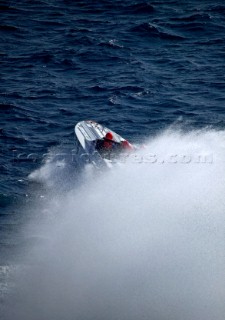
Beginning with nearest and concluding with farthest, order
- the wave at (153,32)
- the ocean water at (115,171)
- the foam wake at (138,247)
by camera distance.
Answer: the foam wake at (138,247)
the ocean water at (115,171)
the wave at (153,32)

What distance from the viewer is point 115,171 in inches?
1178

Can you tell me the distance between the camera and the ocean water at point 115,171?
23.8 meters

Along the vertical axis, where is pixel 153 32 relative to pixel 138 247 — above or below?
above

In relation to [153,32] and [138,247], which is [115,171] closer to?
[138,247]

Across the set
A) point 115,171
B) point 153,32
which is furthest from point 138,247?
point 153,32

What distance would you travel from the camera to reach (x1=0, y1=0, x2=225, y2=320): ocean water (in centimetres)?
2375

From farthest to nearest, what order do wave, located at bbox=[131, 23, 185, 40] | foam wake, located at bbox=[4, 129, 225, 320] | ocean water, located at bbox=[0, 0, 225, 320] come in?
1. wave, located at bbox=[131, 23, 185, 40]
2. ocean water, located at bbox=[0, 0, 225, 320]
3. foam wake, located at bbox=[4, 129, 225, 320]

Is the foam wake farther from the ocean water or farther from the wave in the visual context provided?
the wave

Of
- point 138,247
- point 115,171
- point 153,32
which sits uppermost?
point 153,32

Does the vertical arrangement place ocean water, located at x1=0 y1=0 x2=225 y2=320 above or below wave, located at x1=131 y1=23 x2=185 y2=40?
below

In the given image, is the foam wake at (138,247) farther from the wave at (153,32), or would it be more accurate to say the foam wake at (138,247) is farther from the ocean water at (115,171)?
the wave at (153,32)

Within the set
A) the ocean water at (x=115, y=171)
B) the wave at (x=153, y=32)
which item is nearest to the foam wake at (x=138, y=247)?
the ocean water at (x=115, y=171)

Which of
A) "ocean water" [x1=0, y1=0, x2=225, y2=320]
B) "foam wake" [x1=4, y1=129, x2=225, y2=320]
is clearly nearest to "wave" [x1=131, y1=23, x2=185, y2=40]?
"ocean water" [x1=0, y1=0, x2=225, y2=320]

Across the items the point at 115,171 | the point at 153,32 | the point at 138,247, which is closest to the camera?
the point at 138,247
